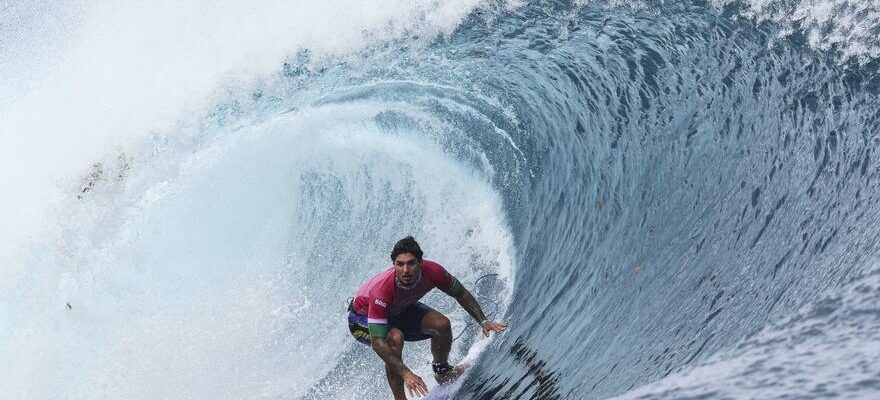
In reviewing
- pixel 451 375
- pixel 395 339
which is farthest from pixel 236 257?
pixel 395 339

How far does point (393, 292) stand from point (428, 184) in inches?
155

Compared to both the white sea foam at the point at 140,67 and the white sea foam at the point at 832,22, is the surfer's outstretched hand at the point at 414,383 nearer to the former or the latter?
the white sea foam at the point at 832,22

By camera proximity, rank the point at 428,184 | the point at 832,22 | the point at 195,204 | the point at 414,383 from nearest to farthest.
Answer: the point at 414,383 → the point at 832,22 → the point at 428,184 → the point at 195,204

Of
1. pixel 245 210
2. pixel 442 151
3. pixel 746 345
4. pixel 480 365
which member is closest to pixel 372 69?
pixel 442 151

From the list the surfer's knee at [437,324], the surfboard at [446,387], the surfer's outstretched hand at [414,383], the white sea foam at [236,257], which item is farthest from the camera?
the white sea foam at [236,257]

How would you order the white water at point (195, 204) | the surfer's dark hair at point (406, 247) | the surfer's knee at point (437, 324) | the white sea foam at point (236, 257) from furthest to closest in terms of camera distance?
the white water at point (195, 204) < the white sea foam at point (236, 257) < the surfer's knee at point (437, 324) < the surfer's dark hair at point (406, 247)

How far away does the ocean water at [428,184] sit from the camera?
20.7ft

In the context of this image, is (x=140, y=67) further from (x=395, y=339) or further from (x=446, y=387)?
(x=395, y=339)

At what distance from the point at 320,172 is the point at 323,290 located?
188 cm

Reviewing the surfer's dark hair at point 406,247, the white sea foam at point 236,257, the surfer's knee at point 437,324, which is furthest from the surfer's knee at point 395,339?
the white sea foam at point 236,257

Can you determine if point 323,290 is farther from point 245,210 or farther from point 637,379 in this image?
point 637,379

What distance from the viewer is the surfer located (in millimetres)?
6090

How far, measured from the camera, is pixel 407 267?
19.9 ft

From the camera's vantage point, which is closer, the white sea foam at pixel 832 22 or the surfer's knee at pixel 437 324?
the surfer's knee at pixel 437 324
